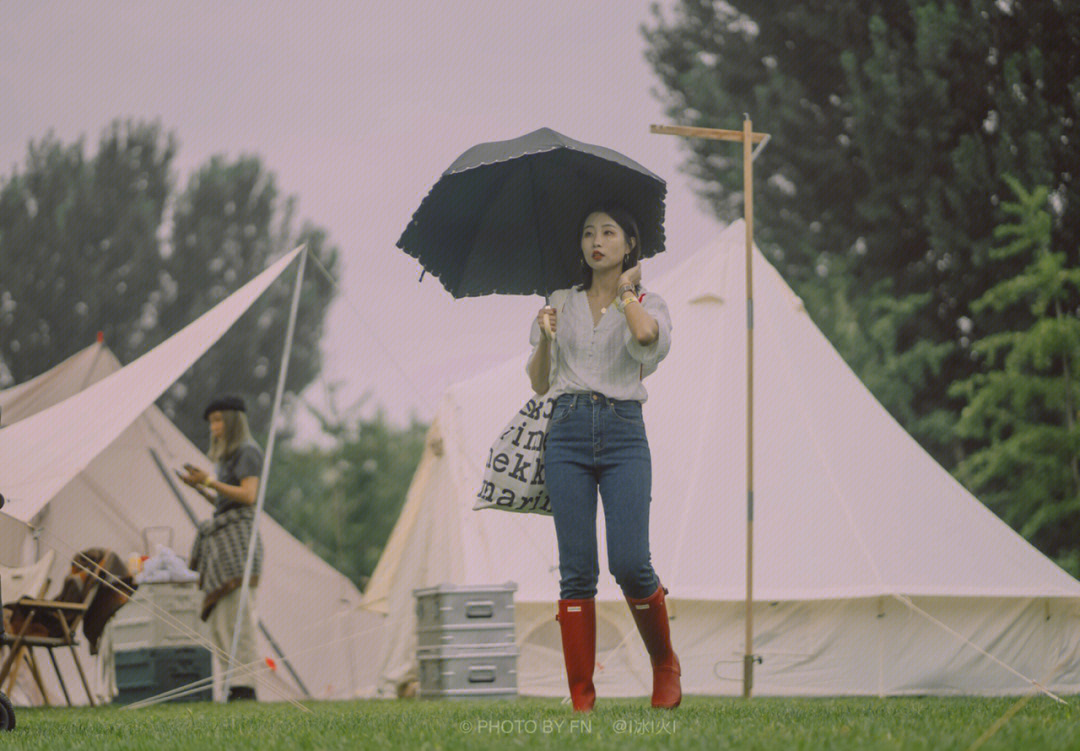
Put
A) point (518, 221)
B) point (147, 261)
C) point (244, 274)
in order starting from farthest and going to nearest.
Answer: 1. point (244, 274)
2. point (147, 261)
3. point (518, 221)

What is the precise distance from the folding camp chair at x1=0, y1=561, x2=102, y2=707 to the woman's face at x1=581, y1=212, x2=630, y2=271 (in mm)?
3165

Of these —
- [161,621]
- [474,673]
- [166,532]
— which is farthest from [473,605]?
[166,532]

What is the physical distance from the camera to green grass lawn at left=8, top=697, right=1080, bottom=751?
2531 mm

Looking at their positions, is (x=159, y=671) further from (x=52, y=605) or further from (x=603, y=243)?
(x=603, y=243)

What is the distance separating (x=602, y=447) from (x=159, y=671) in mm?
4548

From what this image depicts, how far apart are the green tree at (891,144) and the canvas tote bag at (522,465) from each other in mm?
8409

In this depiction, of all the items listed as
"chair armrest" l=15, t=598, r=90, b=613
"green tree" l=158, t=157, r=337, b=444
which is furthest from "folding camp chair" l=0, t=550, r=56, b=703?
"green tree" l=158, t=157, r=337, b=444

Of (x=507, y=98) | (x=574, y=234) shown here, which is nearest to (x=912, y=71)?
(x=507, y=98)

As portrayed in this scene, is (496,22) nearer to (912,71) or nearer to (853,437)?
(912,71)

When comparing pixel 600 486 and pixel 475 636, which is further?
pixel 475 636

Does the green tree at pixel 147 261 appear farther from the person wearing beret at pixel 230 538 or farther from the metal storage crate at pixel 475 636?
the metal storage crate at pixel 475 636

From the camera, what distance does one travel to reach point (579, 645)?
11.3 ft

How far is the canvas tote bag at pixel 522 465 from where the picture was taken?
3518 millimetres

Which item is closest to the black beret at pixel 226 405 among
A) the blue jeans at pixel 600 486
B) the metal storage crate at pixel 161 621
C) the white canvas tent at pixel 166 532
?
the metal storage crate at pixel 161 621
